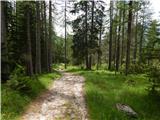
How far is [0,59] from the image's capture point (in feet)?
45.5

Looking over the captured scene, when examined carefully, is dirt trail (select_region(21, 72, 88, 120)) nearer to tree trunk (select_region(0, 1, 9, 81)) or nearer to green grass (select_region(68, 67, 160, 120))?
green grass (select_region(68, 67, 160, 120))

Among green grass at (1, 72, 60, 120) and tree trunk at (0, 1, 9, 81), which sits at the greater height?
tree trunk at (0, 1, 9, 81)

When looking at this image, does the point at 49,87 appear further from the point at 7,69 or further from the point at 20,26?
the point at 20,26

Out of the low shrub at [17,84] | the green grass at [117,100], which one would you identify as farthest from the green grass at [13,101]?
the green grass at [117,100]

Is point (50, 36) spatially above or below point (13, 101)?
above

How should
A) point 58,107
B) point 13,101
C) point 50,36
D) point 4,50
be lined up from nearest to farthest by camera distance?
point 13,101, point 58,107, point 4,50, point 50,36

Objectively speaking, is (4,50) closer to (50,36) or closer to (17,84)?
(17,84)

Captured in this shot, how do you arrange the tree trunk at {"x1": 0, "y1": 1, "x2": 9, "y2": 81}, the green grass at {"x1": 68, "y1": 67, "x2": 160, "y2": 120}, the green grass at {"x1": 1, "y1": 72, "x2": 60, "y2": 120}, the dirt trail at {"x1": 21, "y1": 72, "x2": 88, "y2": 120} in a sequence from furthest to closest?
the tree trunk at {"x1": 0, "y1": 1, "x2": 9, "y2": 81}, the green grass at {"x1": 68, "y1": 67, "x2": 160, "y2": 120}, the dirt trail at {"x1": 21, "y1": 72, "x2": 88, "y2": 120}, the green grass at {"x1": 1, "y1": 72, "x2": 60, "y2": 120}

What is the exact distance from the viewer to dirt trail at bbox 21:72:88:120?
11.0m

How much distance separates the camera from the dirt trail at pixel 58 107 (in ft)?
36.0

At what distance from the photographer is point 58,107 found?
12.2m

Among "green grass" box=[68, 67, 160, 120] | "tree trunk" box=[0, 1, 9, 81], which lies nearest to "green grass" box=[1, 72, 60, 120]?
"tree trunk" box=[0, 1, 9, 81]

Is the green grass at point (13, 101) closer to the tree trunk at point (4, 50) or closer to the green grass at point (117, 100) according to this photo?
the tree trunk at point (4, 50)

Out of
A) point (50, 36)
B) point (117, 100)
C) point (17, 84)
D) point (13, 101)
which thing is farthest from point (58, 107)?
point (50, 36)
